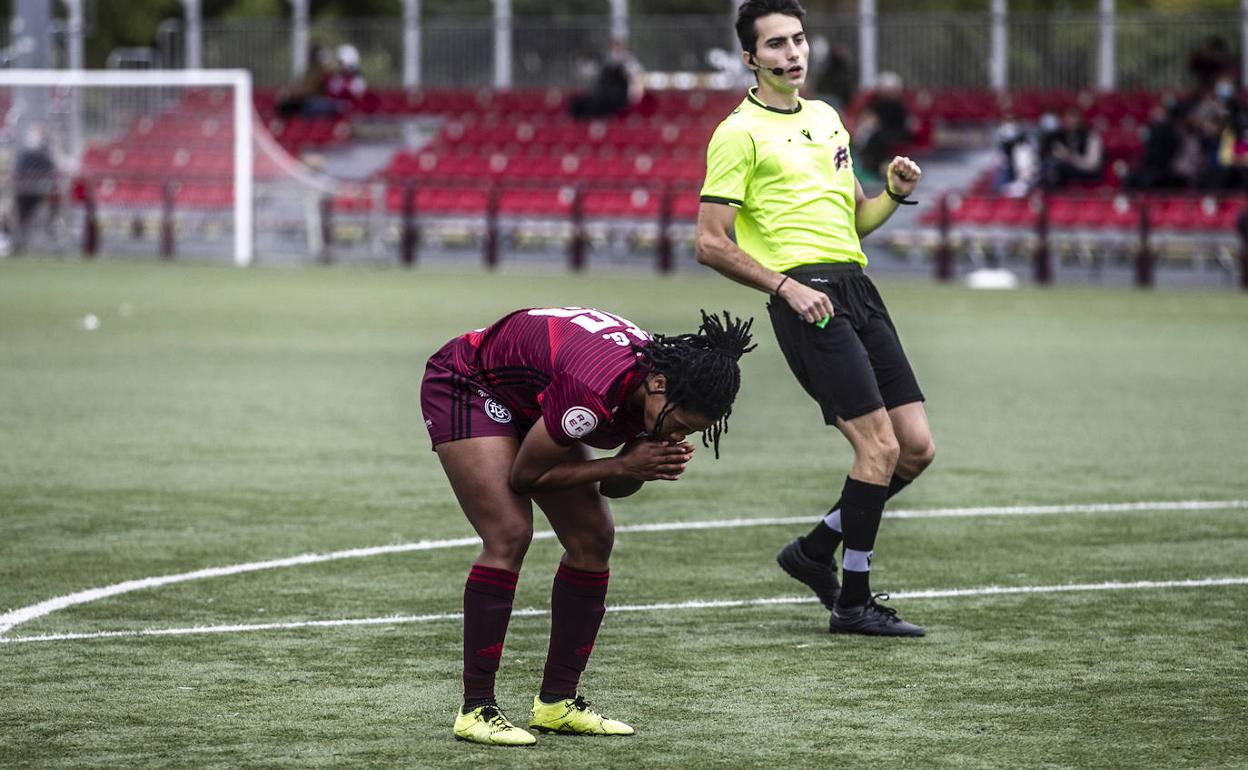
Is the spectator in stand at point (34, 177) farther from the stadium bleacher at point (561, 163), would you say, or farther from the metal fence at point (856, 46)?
the metal fence at point (856, 46)

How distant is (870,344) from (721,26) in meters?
30.7

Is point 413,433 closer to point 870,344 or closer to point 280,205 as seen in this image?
point 870,344

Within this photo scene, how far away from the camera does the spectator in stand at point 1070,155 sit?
97.0ft

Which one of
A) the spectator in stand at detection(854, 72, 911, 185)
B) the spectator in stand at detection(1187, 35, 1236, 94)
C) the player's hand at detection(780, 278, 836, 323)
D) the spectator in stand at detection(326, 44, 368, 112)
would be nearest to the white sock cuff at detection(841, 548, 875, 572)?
the player's hand at detection(780, 278, 836, 323)

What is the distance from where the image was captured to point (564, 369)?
18.9 ft

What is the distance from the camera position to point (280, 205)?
1320 inches

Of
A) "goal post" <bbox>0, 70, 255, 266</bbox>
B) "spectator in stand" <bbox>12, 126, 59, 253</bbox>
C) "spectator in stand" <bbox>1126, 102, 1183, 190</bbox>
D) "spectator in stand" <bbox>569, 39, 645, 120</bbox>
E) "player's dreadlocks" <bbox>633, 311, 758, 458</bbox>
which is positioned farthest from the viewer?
"spectator in stand" <bbox>569, 39, 645, 120</bbox>

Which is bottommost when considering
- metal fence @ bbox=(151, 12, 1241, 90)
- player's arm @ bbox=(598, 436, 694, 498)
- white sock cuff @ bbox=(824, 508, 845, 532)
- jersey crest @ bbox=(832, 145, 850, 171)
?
white sock cuff @ bbox=(824, 508, 845, 532)

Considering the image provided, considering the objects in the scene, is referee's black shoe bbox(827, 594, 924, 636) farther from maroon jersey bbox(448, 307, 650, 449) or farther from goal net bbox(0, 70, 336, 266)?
goal net bbox(0, 70, 336, 266)

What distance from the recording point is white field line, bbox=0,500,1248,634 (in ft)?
26.8

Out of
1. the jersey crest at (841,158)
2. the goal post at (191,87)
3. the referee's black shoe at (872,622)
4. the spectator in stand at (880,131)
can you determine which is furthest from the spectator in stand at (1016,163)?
the referee's black shoe at (872,622)

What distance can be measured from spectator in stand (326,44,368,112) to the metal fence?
1.52 meters

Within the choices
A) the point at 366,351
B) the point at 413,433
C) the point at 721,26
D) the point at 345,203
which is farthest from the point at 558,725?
the point at 721,26

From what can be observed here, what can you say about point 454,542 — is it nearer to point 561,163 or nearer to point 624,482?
point 624,482
